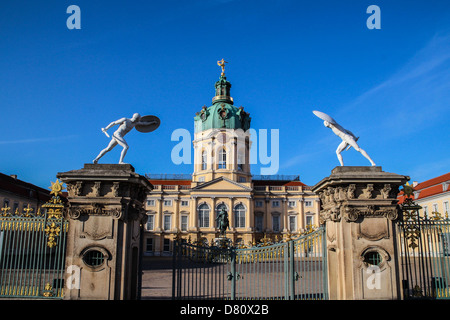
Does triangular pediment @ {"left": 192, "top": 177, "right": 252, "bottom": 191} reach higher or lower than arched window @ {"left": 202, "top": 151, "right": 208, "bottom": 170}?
lower

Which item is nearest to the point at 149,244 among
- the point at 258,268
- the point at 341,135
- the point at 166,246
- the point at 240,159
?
the point at 166,246

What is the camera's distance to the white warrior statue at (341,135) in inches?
398

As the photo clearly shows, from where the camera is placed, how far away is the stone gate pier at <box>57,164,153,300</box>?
925cm

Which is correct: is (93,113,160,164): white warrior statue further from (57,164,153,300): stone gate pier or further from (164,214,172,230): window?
(164,214,172,230): window

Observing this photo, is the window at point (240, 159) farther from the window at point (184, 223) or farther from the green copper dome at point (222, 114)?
the window at point (184, 223)

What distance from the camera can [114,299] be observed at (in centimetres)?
925

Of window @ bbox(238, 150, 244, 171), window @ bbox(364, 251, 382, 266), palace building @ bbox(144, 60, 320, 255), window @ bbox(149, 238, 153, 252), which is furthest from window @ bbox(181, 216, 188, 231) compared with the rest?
window @ bbox(364, 251, 382, 266)

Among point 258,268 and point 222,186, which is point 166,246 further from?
point 258,268

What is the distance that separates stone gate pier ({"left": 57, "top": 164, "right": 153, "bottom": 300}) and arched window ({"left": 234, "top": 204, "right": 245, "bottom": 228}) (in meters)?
45.0

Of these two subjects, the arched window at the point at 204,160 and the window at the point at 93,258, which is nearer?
the window at the point at 93,258

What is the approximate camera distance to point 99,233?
946cm

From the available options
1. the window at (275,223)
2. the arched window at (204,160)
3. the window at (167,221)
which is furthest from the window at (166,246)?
the window at (275,223)

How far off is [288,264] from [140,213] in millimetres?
4375

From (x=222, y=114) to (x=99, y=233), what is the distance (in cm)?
4813
